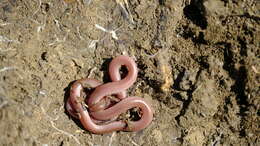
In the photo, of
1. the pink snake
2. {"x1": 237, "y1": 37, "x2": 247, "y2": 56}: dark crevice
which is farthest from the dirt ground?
the pink snake

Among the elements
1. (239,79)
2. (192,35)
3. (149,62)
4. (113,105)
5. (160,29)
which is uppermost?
(160,29)

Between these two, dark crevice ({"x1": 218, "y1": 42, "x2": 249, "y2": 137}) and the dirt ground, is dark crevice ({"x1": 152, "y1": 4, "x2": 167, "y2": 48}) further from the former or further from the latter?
dark crevice ({"x1": 218, "y1": 42, "x2": 249, "y2": 137})

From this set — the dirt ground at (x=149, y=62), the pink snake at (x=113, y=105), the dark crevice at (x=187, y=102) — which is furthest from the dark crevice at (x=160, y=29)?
the dark crevice at (x=187, y=102)

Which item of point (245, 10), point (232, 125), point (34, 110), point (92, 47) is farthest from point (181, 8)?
point (34, 110)

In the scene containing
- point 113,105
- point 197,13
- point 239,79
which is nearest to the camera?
point 239,79

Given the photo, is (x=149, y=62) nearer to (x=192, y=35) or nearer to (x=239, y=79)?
(x=192, y=35)

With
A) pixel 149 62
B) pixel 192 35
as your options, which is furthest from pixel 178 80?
pixel 192 35
